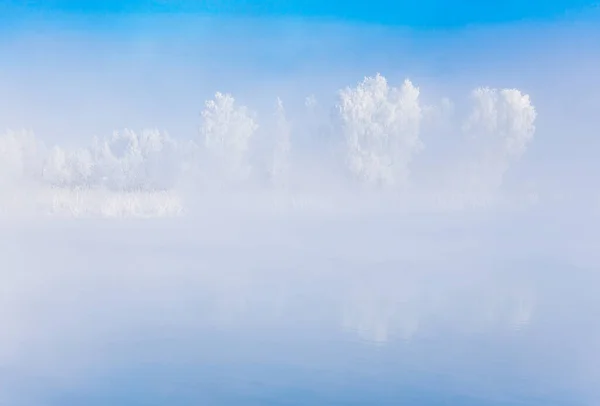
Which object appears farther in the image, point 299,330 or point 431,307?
point 431,307

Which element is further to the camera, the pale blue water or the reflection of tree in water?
the reflection of tree in water

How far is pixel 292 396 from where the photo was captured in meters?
18.2

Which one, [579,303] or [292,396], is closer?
[292,396]

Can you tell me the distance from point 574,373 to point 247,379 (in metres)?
8.88

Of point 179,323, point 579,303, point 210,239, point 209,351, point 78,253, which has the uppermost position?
point 210,239

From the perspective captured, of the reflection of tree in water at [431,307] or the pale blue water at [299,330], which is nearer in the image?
the pale blue water at [299,330]

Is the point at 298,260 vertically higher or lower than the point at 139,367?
higher

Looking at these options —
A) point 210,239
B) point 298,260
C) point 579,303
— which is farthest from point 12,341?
point 210,239

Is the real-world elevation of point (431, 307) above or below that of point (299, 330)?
above

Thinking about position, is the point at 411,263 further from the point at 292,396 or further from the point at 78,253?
the point at 292,396

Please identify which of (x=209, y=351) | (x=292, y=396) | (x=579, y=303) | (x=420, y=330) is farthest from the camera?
(x=579, y=303)

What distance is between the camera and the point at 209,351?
75.5ft

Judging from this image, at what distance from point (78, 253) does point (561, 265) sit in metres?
33.5

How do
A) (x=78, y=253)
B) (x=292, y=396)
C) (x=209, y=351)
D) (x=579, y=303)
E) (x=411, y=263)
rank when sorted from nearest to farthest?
(x=292, y=396)
(x=209, y=351)
(x=579, y=303)
(x=411, y=263)
(x=78, y=253)
